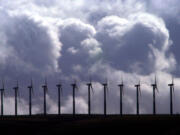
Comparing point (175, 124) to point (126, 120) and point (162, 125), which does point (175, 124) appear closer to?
point (162, 125)

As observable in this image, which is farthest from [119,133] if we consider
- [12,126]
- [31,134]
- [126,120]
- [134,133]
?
[12,126]

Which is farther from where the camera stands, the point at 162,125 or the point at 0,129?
the point at 0,129

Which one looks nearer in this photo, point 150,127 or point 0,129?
point 150,127

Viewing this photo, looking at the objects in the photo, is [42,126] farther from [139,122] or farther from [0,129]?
[139,122]

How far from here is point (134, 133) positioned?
162375 millimetres

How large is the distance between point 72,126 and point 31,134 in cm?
1449

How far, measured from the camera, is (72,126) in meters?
179

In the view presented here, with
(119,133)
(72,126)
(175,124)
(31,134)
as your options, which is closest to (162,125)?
(175,124)

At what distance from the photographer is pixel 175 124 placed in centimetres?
16988

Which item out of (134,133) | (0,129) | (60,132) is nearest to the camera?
(134,133)

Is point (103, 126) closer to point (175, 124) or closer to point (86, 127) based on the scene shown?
point (86, 127)

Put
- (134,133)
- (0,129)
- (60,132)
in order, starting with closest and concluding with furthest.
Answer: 1. (134,133)
2. (60,132)
3. (0,129)

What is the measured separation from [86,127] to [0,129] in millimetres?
32336

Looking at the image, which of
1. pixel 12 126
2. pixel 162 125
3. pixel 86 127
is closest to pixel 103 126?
pixel 86 127
